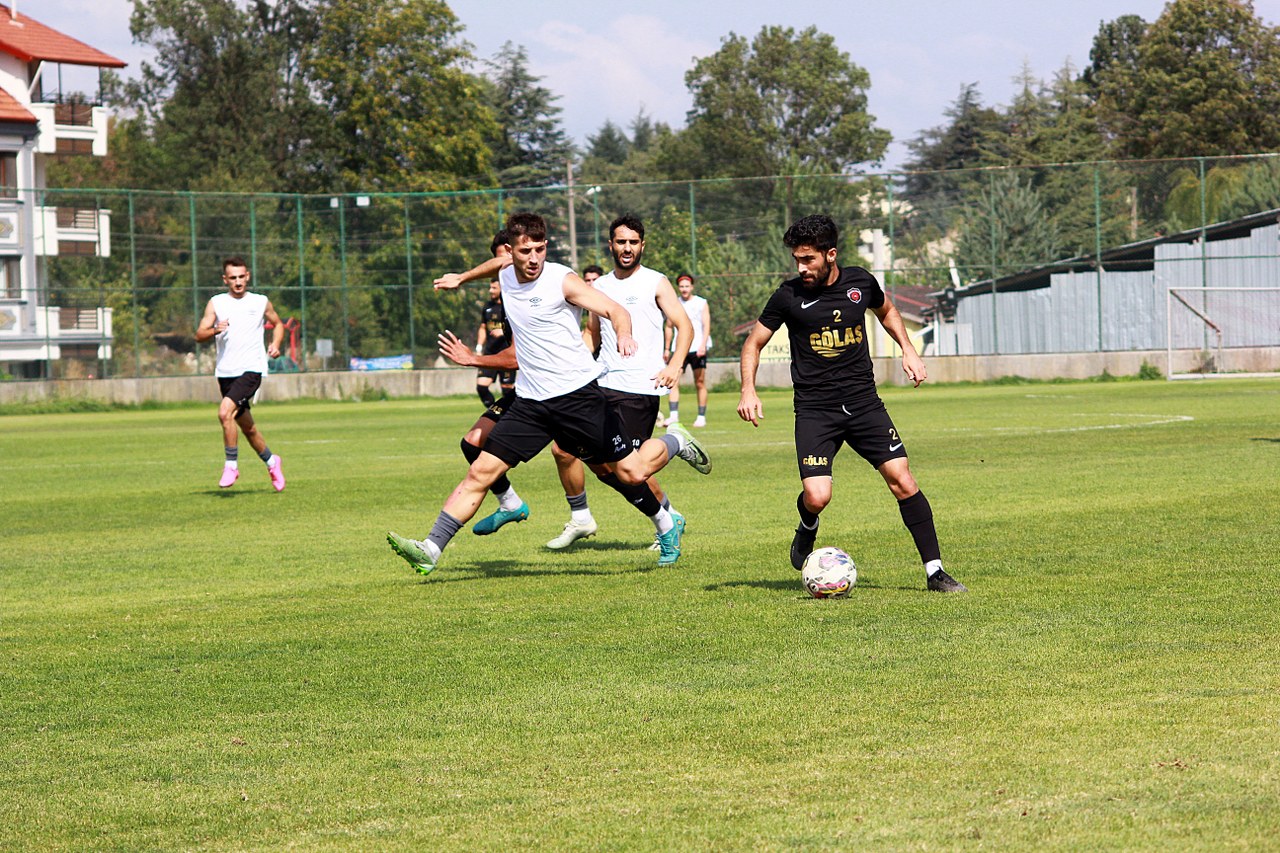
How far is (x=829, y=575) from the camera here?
820cm

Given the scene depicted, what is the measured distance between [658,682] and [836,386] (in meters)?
2.79

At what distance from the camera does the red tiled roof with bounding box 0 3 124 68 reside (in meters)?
61.9

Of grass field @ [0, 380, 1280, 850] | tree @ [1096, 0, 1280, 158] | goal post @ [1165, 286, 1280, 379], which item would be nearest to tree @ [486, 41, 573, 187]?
tree @ [1096, 0, 1280, 158]

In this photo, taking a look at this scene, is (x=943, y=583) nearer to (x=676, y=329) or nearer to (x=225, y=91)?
(x=676, y=329)

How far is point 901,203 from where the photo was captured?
40.9 m

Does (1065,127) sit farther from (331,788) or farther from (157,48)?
(331,788)

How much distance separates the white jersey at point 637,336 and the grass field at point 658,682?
1.18m

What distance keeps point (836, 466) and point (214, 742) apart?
12158 millimetres

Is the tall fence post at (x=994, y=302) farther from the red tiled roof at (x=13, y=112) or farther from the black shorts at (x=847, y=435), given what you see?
the red tiled roof at (x=13, y=112)

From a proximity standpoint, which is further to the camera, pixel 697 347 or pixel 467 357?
pixel 697 347

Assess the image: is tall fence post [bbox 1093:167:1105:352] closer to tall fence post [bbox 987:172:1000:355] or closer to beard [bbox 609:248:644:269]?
tall fence post [bbox 987:172:1000:355]

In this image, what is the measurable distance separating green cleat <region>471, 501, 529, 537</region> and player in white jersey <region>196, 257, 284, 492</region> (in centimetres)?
548

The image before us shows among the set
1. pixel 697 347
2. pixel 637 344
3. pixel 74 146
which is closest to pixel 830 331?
pixel 637 344

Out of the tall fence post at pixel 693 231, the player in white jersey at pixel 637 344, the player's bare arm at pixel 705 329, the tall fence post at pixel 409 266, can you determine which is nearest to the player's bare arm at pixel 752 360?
the player in white jersey at pixel 637 344
